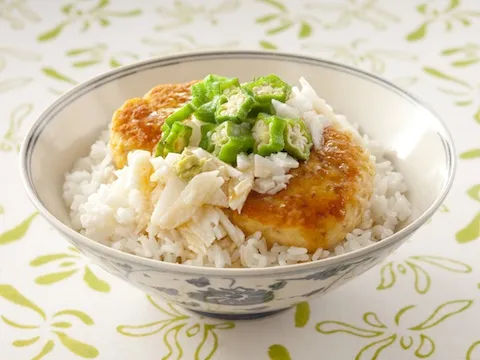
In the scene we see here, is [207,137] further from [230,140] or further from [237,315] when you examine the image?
Answer: [237,315]

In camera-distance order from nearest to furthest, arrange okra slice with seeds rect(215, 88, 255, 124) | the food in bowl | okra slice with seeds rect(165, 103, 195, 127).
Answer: the food in bowl
okra slice with seeds rect(215, 88, 255, 124)
okra slice with seeds rect(165, 103, 195, 127)

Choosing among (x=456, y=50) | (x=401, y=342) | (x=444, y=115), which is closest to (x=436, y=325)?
(x=401, y=342)

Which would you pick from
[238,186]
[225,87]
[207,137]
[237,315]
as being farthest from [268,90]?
[237,315]

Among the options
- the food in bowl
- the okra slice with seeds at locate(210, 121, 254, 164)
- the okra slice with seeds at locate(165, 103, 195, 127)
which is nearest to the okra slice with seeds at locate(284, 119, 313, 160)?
the food in bowl

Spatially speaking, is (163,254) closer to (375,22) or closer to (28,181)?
(28,181)

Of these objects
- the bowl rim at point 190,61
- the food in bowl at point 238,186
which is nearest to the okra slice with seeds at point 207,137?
the food in bowl at point 238,186

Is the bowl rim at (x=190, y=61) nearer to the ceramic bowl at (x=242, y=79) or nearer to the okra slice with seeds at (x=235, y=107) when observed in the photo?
the ceramic bowl at (x=242, y=79)

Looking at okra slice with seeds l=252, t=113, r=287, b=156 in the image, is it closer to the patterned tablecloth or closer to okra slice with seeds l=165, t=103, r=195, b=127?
okra slice with seeds l=165, t=103, r=195, b=127
